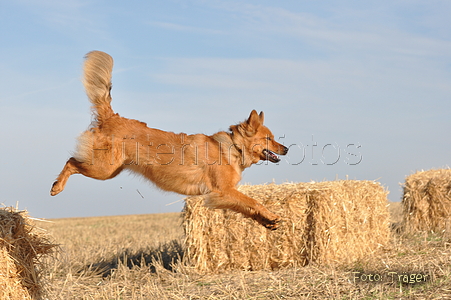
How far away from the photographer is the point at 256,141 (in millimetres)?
5734

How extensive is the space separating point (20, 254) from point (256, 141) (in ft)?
10.5

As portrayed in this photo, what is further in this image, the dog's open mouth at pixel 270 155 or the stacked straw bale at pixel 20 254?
the dog's open mouth at pixel 270 155

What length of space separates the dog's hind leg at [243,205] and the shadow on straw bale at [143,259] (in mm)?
2927

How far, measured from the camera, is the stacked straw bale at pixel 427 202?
1018 centimetres

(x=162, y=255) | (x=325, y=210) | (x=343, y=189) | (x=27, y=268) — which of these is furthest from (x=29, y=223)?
(x=343, y=189)

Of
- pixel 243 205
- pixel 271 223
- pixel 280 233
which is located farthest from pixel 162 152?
pixel 280 233

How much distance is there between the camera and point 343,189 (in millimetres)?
7984

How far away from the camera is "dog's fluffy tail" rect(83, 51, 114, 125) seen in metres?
5.55

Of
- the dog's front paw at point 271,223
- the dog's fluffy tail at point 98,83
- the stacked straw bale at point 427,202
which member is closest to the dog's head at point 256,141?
the dog's front paw at point 271,223

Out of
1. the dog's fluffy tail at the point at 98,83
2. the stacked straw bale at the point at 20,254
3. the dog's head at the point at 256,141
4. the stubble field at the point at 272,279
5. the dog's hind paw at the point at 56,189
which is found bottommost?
the stubble field at the point at 272,279

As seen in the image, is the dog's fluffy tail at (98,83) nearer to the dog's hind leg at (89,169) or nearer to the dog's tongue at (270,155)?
the dog's hind leg at (89,169)

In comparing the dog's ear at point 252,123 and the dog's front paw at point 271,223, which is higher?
the dog's ear at point 252,123

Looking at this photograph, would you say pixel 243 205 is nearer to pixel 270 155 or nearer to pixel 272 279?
pixel 270 155

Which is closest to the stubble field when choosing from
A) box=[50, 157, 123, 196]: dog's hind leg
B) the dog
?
box=[50, 157, 123, 196]: dog's hind leg
